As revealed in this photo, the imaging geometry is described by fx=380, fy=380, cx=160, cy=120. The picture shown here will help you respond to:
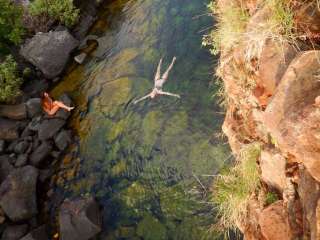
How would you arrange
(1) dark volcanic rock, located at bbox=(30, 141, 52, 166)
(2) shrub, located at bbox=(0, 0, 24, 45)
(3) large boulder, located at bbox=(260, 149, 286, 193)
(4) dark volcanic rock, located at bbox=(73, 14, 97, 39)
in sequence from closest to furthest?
(3) large boulder, located at bbox=(260, 149, 286, 193) < (1) dark volcanic rock, located at bbox=(30, 141, 52, 166) < (2) shrub, located at bbox=(0, 0, 24, 45) < (4) dark volcanic rock, located at bbox=(73, 14, 97, 39)

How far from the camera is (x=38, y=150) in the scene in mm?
12508

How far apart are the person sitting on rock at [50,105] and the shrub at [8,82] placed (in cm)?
127

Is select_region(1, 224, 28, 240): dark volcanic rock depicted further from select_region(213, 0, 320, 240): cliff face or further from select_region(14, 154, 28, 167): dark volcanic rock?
select_region(213, 0, 320, 240): cliff face

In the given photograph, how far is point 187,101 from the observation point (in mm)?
10898

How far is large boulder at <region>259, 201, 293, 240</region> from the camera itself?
508 cm

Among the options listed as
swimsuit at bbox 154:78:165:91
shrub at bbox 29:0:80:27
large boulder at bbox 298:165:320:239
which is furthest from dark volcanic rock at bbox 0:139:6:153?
large boulder at bbox 298:165:320:239

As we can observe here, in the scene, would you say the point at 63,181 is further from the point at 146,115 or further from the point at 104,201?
the point at 146,115

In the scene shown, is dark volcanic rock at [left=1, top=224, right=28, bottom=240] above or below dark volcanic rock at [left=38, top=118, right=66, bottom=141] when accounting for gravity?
below

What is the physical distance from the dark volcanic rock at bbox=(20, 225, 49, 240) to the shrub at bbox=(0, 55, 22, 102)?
5.48 metres

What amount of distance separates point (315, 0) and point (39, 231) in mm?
9037

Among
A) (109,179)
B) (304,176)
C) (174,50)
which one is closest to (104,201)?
(109,179)

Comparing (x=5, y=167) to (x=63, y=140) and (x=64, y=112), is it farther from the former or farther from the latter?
(x=64, y=112)

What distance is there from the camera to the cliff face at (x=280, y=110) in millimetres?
4227

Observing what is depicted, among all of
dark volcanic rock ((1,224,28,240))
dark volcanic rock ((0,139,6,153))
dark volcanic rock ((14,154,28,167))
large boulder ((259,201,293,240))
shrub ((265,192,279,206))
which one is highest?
large boulder ((259,201,293,240))
